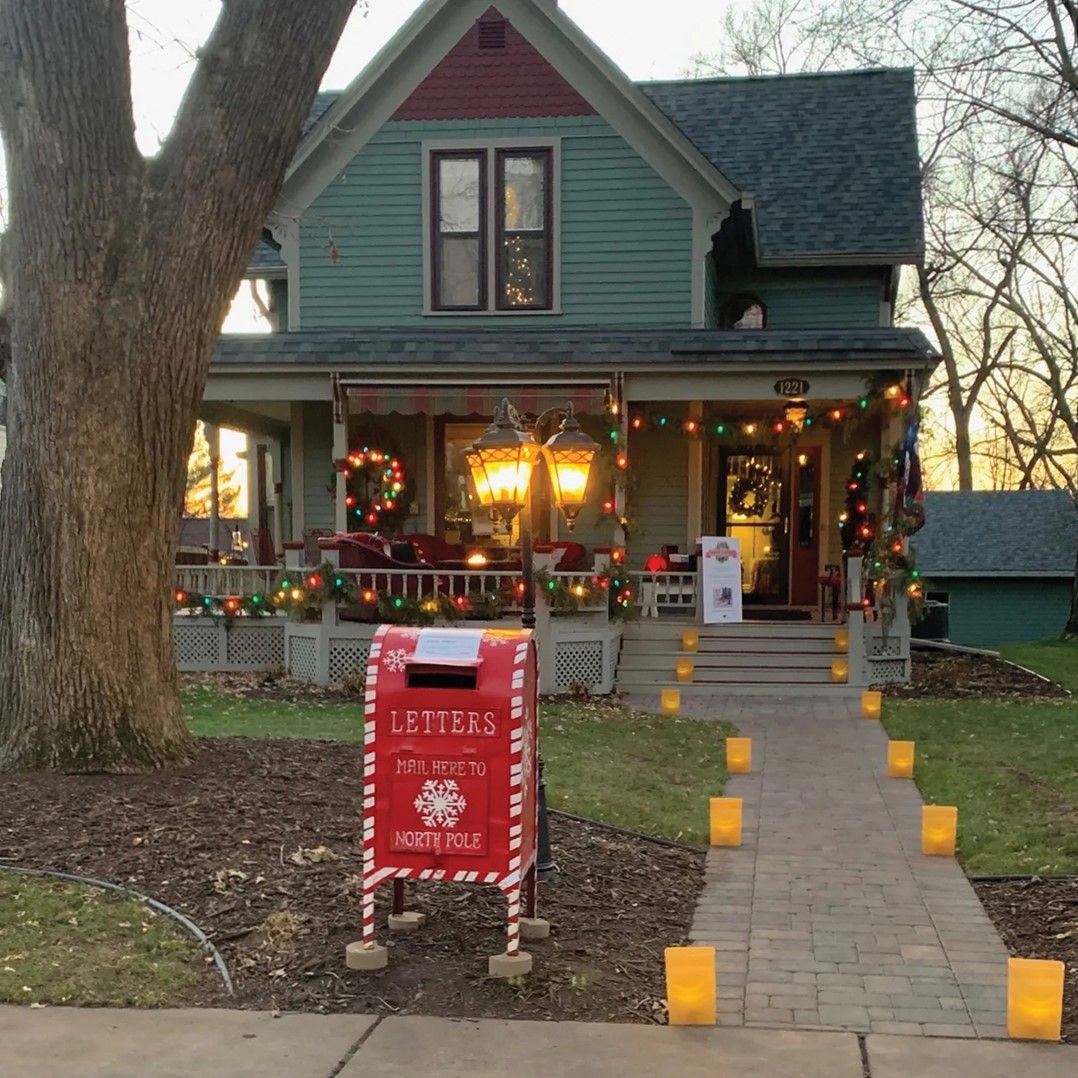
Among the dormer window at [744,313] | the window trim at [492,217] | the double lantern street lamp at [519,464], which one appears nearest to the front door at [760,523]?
the dormer window at [744,313]

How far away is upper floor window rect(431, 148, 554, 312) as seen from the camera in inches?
563

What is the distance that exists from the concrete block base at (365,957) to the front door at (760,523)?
1176 centimetres

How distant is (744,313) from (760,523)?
307cm

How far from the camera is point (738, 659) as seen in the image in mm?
12523

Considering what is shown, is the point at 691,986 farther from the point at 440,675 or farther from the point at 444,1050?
the point at 440,675

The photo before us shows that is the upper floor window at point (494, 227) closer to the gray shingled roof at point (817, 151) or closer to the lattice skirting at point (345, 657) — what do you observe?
the gray shingled roof at point (817, 151)

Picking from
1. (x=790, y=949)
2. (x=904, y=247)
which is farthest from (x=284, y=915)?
(x=904, y=247)

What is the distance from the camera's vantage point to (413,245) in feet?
47.8

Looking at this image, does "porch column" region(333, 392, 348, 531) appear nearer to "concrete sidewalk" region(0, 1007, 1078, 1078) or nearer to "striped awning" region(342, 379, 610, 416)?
"striped awning" region(342, 379, 610, 416)

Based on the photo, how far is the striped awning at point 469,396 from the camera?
12.9 metres

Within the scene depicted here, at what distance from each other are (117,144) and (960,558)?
24.1m

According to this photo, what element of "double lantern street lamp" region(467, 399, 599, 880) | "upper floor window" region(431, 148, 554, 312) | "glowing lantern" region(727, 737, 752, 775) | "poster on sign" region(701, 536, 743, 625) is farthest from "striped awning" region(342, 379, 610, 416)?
"double lantern street lamp" region(467, 399, 599, 880)

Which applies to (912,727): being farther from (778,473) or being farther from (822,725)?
(778,473)

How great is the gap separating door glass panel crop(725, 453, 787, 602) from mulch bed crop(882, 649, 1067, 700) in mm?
2307
